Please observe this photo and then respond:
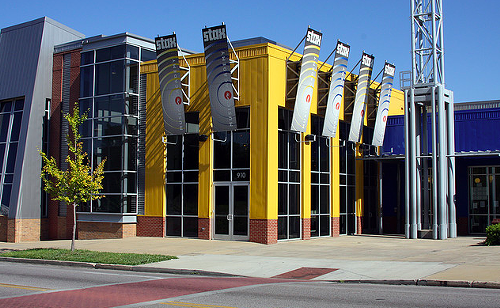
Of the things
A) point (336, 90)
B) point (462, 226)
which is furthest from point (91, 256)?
point (462, 226)

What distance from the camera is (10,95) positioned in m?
33.0

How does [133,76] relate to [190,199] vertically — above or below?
above

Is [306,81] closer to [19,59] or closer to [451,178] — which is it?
[451,178]

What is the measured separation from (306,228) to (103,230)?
1023 cm

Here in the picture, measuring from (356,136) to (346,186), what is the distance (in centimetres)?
279

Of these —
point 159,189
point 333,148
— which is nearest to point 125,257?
point 159,189

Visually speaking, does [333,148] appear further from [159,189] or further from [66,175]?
[66,175]

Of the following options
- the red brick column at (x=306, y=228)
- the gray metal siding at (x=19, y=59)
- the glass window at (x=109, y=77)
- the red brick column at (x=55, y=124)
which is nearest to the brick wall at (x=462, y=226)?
the red brick column at (x=306, y=228)

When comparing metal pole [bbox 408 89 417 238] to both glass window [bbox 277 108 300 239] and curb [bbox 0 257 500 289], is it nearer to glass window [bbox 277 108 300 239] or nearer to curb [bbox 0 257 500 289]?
glass window [bbox 277 108 300 239]

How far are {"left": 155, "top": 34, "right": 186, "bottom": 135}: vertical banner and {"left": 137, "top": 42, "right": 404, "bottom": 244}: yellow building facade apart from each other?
584 mm

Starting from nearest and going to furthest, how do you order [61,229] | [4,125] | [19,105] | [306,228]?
[306,228], [61,229], [19,105], [4,125]

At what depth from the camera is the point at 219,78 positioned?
82.0 ft

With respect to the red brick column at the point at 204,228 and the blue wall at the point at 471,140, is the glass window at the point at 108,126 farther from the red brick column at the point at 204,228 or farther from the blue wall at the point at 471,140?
the blue wall at the point at 471,140

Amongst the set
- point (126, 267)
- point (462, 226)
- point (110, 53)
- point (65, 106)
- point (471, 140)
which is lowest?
point (126, 267)
